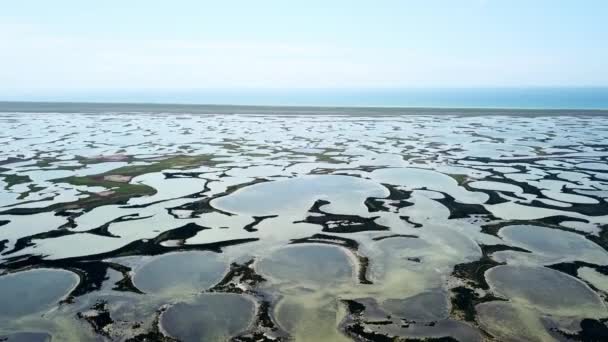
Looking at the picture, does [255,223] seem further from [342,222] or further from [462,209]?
[462,209]

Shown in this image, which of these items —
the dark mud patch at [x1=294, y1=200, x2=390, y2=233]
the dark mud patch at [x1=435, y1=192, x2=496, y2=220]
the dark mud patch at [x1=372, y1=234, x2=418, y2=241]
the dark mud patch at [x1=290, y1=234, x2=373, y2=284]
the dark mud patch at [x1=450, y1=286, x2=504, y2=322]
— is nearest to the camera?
the dark mud patch at [x1=450, y1=286, x2=504, y2=322]

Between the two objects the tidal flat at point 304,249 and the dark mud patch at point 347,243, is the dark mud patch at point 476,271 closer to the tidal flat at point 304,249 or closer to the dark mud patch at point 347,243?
the tidal flat at point 304,249

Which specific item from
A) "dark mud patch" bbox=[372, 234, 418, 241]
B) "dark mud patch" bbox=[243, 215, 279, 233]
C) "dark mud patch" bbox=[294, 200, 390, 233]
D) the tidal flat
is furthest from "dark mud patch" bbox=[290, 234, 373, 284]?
"dark mud patch" bbox=[243, 215, 279, 233]

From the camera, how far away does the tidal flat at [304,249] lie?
799 cm

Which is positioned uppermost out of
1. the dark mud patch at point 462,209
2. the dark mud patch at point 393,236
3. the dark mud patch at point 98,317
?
the dark mud patch at point 462,209

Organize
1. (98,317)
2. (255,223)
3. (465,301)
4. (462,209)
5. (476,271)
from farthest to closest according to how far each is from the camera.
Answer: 1. (462,209)
2. (255,223)
3. (476,271)
4. (465,301)
5. (98,317)

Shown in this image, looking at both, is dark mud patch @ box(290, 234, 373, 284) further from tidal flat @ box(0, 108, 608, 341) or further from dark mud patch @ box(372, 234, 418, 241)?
dark mud patch @ box(372, 234, 418, 241)

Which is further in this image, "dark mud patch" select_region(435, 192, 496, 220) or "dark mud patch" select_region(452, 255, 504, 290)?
"dark mud patch" select_region(435, 192, 496, 220)

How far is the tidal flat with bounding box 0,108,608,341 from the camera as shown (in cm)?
799

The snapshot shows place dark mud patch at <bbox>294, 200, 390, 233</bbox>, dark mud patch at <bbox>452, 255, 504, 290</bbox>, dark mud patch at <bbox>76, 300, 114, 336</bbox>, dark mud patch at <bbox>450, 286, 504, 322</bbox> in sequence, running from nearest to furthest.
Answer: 1. dark mud patch at <bbox>76, 300, 114, 336</bbox>
2. dark mud patch at <bbox>450, 286, 504, 322</bbox>
3. dark mud patch at <bbox>452, 255, 504, 290</bbox>
4. dark mud patch at <bbox>294, 200, 390, 233</bbox>

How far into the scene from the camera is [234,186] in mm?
18172

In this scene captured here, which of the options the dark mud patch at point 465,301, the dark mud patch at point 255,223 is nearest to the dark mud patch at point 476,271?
the dark mud patch at point 465,301

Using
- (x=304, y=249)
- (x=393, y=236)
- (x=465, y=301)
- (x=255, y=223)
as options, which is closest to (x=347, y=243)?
(x=304, y=249)

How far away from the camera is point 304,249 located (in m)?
11.5
